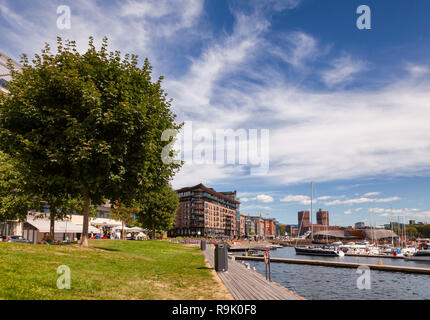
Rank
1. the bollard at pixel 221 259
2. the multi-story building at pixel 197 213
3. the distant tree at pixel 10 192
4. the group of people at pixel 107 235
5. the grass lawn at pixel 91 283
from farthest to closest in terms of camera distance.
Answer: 1. the multi-story building at pixel 197 213
2. the group of people at pixel 107 235
3. the distant tree at pixel 10 192
4. the bollard at pixel 221 259
5. the grass lawn at pixel 91 283

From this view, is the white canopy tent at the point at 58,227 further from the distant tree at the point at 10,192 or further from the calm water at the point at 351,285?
the calm water at the point at 351,285

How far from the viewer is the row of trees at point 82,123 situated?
1828 cm

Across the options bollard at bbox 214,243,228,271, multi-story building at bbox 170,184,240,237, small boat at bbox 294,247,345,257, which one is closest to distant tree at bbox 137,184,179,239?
small boat at bbox 294,247,345,257

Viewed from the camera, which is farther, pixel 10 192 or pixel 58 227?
pixel 58 227

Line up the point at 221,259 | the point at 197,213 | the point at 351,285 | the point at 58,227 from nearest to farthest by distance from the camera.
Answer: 1. the point at 221,259
2. the point at 351,285
3. the point at 58,227
4. the point at 197,213

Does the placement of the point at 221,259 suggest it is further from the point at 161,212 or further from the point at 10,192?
the point at 161,212

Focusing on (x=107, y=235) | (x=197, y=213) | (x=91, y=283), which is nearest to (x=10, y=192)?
(x=91, y=283)

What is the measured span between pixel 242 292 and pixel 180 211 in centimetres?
14742

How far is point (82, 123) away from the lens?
18266 millimetres

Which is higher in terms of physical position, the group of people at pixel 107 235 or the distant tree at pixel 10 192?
the distant tree at pixel 10 192

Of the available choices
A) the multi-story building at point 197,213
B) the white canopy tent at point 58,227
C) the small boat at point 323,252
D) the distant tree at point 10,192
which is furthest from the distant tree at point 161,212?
the multi-story building at point 197,213

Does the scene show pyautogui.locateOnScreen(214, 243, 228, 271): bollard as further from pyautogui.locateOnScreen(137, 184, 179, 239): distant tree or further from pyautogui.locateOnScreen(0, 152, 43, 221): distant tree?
pyautogui.locateOnScreen(137, 184, 179, 239): distant tree
